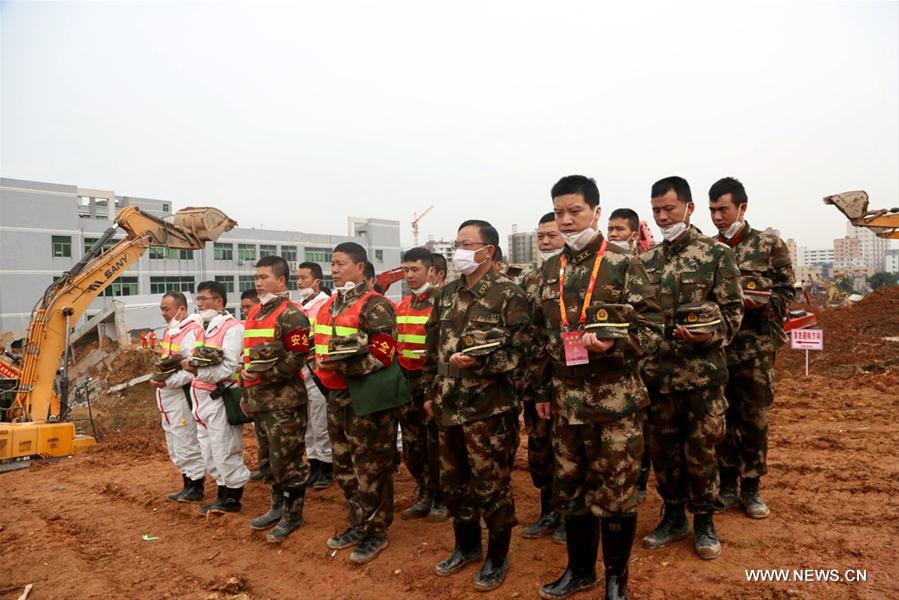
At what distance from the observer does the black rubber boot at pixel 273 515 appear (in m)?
4.93

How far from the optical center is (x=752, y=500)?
14.0 feet

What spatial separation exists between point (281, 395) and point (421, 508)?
1.62 meters

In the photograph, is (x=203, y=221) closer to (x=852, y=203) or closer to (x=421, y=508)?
(x=421, y=508)

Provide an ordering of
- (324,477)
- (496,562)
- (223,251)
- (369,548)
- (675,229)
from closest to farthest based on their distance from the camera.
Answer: (496,562), (675,229), (369,548), (324,477), (223,251)

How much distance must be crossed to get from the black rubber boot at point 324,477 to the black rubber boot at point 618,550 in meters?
3.70

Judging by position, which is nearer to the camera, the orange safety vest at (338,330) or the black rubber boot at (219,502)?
the orange safety vest at (338,330)

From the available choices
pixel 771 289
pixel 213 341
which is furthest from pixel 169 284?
pixel 771 289

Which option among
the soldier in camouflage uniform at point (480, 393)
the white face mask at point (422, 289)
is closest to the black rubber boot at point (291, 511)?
the soldier in camouflage uniform at point (480, 393)

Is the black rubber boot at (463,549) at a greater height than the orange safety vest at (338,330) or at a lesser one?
lesser

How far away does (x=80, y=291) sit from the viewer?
9.27 meters

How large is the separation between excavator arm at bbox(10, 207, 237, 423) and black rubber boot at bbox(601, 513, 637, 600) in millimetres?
8081

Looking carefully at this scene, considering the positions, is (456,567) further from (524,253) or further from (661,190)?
(524,253)

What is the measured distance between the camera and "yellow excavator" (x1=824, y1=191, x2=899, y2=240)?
1327cm

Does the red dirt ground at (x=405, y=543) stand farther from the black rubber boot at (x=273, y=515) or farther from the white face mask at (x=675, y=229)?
the white face mask at (x=675, y=229)
